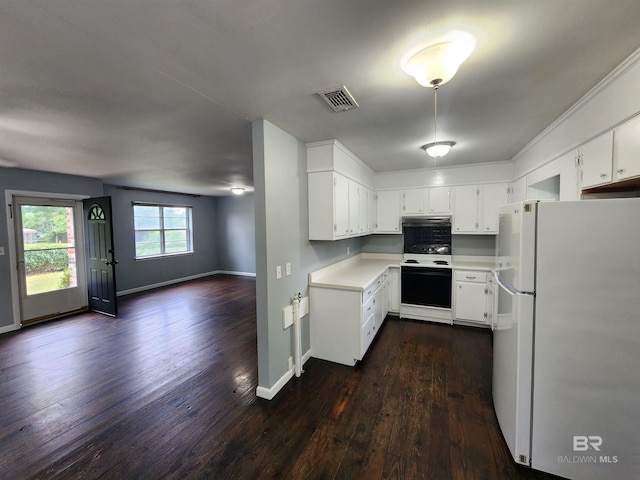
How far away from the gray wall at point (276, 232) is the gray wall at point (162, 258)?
539cm

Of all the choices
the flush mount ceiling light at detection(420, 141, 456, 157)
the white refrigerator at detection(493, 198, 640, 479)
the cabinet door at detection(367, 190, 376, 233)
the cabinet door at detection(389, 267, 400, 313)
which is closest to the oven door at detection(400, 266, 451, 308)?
the cabinet door at detection(389, 267, 400, 313)

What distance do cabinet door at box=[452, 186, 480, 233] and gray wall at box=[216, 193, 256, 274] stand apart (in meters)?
5.59

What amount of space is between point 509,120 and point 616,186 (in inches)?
38.8

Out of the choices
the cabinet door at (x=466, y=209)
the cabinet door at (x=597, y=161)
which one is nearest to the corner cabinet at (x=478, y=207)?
the cabinet door at (x=466, y=209)

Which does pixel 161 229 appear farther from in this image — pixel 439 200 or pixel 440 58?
pixel 440 58

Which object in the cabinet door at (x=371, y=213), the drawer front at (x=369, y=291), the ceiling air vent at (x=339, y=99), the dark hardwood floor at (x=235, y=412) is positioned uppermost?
the ceiling air vent at (x=339, y=99)

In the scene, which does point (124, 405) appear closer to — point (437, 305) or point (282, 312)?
point (282, 312)

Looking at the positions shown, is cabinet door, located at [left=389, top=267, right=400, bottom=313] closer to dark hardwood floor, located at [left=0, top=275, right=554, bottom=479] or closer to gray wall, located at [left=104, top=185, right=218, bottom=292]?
dark hardwood floor, located at [left=0, top=275, right=554, bottom=479]

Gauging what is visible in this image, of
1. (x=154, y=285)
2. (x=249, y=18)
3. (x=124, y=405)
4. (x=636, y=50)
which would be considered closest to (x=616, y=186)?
(x=636, y=50)

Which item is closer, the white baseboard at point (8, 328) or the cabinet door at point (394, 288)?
the white baseboard at point (8, 328)

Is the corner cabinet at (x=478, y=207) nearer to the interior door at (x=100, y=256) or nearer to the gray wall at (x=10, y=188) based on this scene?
the interior door at (x=100, y=256)

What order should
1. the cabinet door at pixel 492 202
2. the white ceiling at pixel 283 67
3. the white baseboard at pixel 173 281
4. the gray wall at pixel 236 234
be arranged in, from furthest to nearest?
the gray wall at pixel 236 234, the white baseboard at pixel 173 281, the cabinet door at pixel 492 202, the white ceiling at pixel 283 67

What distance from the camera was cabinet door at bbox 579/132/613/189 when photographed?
5.72 ft

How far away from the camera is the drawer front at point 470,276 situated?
381cm
